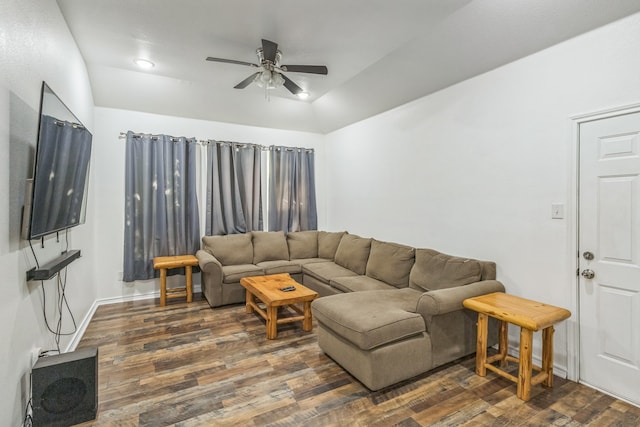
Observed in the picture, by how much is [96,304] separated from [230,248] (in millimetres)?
Result: 1832

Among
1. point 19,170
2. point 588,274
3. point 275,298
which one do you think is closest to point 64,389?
point 19,170

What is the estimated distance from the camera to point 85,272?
140 inches

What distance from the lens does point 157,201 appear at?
4.46 metres

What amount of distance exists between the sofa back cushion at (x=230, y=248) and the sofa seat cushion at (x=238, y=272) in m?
0.18

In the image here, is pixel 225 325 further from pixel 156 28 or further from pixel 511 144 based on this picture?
pixel 511 144

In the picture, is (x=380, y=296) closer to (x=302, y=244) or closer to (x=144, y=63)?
(x=302, y=244)

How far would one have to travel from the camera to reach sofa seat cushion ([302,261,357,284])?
13.4ft

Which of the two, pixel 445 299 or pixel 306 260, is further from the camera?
pixel 306 260

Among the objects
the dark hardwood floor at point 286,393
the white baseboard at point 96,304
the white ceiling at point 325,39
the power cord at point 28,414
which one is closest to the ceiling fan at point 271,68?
the white ceiling at point 325,39

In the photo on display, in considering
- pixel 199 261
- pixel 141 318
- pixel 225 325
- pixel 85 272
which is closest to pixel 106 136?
pixel 85 272

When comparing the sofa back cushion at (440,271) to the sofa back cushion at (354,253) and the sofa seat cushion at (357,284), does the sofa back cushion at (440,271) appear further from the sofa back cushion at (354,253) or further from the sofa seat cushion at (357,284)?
the sofa back cushion at (354,253)

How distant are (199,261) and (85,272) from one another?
1.21 metres

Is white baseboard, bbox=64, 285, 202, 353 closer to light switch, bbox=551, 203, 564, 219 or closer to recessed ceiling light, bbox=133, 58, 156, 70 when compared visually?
recessed ceiling light, bbox=133, 58, 156, 70

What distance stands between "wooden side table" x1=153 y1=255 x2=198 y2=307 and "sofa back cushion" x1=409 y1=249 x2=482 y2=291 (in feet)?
9.36
